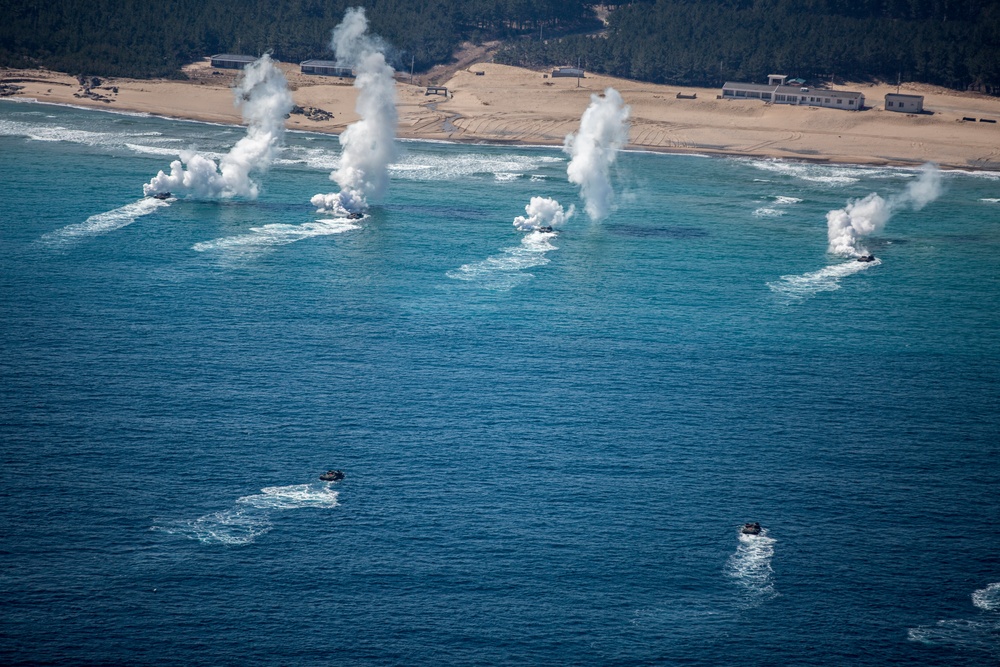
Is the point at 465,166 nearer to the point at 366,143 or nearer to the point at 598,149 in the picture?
the point at 366,143

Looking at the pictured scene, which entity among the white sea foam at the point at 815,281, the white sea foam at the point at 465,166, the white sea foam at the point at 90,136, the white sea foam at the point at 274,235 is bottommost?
the white sea foam at the point at 815,281

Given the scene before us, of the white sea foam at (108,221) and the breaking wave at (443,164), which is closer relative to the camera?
the white sea foam at (108,221)

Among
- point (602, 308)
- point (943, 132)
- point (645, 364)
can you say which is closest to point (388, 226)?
point (602, 308)

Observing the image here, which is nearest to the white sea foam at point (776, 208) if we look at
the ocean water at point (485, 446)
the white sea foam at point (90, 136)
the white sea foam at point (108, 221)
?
the ocean water at point (485, 446)

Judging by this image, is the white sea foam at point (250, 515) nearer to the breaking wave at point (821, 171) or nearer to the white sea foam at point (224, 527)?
the white sea foam at point (224, 527)

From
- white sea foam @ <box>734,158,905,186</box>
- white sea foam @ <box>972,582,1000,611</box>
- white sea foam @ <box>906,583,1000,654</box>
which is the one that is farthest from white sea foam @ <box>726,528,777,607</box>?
white sea foam @ <box>734,158,905,186</box>

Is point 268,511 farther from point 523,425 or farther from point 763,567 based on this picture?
point 763,567
